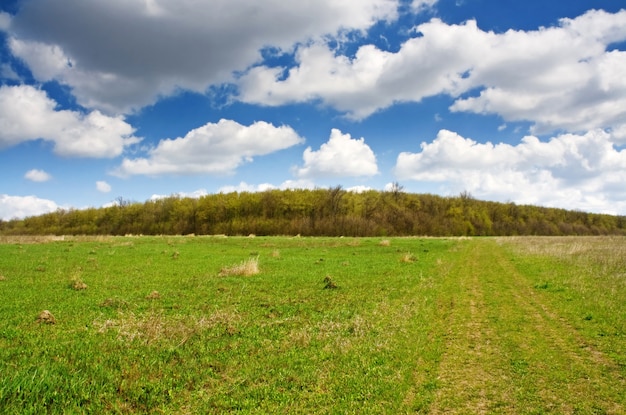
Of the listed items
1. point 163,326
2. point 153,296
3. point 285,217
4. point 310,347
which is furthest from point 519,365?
point 285,217

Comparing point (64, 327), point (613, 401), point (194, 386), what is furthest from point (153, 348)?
point (613, 401)

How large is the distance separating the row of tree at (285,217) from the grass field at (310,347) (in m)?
81.4

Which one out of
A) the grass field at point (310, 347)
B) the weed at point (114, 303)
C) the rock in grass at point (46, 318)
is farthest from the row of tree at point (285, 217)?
the rock in grass at point (46, 318)

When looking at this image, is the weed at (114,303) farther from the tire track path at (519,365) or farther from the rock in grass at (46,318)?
the tire track path at (519,365)

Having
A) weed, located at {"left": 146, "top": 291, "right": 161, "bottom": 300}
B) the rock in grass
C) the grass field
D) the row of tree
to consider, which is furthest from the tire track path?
the row of tree

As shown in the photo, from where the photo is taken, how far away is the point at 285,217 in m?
120

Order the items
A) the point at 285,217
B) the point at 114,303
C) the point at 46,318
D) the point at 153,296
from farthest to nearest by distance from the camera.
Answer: the point at 285,217 → the point at 153,296 → the point at 114,303 → the point at 46,318

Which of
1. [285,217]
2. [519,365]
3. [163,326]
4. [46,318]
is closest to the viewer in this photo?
[519,365]

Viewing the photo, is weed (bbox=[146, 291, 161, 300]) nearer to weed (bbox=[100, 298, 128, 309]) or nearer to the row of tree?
weed (bbox=[100, 298, 128, 309])

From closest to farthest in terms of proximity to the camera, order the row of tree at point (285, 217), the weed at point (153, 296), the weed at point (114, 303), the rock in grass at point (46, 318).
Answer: the rock in grass at point (46, 318) → the weed at point (114, 303) → the weed at point (153, 296) → the row of tree at point (285, 217)

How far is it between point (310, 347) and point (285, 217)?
365ft

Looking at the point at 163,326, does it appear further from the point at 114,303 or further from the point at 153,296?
the point at 153,296

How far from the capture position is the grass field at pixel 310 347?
6395mm

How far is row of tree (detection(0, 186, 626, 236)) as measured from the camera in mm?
108625
